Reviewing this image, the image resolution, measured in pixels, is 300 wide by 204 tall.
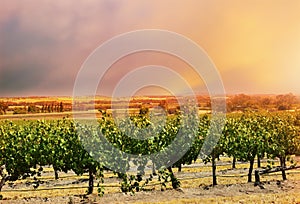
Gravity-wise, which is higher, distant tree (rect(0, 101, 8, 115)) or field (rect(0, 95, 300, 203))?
distant tree (rect(0, 101, 8, 115))

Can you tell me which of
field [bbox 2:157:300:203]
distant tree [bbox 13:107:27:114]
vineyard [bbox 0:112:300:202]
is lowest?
field [bbox 2:157:300:203]

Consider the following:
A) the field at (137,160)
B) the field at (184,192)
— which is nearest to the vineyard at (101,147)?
the field at (137,160)

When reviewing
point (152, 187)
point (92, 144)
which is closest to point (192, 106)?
point (152, 187)

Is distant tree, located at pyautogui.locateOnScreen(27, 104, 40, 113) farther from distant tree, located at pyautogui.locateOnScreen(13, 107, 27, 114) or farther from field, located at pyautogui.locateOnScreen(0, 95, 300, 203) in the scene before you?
field, located at pyautogui.locateOnScreen(0, 95, 300, 203)

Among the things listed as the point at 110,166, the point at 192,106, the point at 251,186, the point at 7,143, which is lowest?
the point at 251,186

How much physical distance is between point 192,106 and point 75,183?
9671 millimetres

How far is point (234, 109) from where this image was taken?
10562cm

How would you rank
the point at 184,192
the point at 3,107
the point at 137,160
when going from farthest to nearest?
the point at 3,107 < the point at 184,192 < the point at 137,160

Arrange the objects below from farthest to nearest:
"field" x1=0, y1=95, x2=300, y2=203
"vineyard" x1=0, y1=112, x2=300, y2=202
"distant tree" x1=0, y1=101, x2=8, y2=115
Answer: "distant tree" x1=0, y1=101, x2=8, y2=115 < "field" x1=0, y1=95, x2=300, y2=203 < "vineyard" x1=0, y1=112, x2=300, y2=202

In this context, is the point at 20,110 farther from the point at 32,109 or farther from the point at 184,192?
the point at 184,192

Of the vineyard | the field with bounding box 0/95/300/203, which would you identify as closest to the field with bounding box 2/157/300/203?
the field with bounding box 0/95/300/203

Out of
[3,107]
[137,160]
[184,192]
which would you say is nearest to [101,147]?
[137,160]

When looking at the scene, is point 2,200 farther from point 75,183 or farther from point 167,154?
point 167,154

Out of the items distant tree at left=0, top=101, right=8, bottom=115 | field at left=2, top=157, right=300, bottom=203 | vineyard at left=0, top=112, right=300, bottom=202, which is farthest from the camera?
distant tree at left=0, top=101, right=8, bottom=115
